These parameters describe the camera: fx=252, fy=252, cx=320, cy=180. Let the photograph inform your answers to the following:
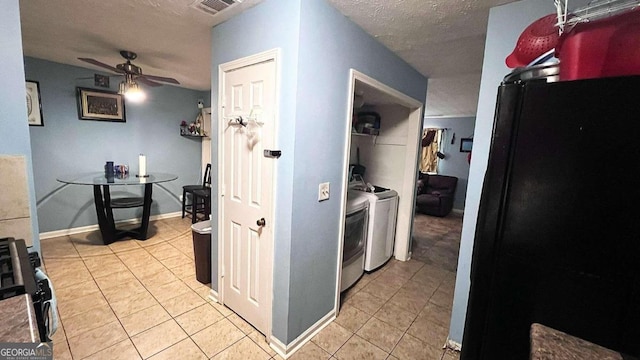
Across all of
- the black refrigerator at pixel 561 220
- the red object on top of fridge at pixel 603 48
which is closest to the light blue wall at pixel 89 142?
the black refrigerator at pixel 561 220

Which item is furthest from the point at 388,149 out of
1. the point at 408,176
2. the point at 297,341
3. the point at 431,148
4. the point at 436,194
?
the point at 431,148

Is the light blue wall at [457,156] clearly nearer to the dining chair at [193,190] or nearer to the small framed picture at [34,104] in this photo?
the dining chair at [193,190]

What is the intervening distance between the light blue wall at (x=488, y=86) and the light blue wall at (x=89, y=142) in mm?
4511

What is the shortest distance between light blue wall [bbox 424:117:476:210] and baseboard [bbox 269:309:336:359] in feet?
17.5

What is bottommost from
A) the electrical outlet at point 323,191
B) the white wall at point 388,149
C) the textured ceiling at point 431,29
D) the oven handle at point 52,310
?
the oven handle at point 52,310

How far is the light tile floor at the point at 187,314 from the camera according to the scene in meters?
1.72

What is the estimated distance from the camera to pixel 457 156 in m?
6.10

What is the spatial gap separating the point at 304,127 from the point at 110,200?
10.6ft

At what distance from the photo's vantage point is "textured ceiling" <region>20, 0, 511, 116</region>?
163cm

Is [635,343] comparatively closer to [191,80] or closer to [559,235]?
[559,235]

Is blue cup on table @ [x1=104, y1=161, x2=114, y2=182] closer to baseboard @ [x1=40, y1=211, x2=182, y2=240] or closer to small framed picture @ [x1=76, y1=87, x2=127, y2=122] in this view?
small framed picture @ [x1=76, y1=87, x2=127, y2=122]

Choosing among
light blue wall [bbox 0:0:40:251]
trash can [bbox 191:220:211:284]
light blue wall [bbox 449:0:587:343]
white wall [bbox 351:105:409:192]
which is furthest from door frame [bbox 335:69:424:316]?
light blue wall [bbox 0:0:40:251]

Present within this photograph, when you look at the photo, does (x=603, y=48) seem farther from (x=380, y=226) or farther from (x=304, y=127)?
(x=380, y=226)

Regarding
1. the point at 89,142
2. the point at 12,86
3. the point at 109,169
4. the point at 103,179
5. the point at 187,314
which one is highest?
the point at 12,86
